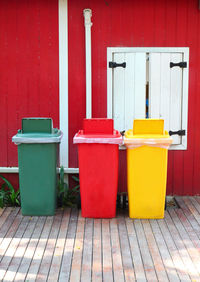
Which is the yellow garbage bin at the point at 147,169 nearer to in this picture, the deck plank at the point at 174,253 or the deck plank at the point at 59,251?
the deck plank at the point at 174,253

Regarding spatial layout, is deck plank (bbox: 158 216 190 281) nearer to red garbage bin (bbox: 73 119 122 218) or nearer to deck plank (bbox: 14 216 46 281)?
red garbage bin (bbox: 73 119 122 218)

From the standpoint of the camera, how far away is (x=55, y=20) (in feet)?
17.6

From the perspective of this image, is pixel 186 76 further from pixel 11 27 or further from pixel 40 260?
pixel 40 260

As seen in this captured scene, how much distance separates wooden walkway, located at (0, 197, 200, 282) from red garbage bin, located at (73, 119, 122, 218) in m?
0.17

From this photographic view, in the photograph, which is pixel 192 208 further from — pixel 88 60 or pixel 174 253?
pixel 88 60

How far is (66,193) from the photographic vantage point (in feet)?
17.4

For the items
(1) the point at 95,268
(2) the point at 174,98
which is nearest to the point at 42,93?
(2) the point at 174,98

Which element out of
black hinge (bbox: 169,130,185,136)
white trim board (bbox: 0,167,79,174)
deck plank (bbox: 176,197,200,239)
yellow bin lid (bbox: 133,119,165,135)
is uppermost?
yellow bin lid (bbox: 133,119,165,135)

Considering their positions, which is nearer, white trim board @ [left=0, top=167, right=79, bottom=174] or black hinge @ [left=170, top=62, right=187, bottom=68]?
black hinge @ [left=170, top=62, right=187, bottom=68]

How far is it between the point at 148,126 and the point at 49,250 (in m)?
1.89

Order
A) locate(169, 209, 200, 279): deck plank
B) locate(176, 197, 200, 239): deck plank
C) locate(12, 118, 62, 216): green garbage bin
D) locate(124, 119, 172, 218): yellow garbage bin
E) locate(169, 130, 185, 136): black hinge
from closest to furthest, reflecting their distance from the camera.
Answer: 1. locate(169, 209, 200, 279): deck plank
2. locate(176, 197, 200, 239): deck plank
3. locate(124, 119, 172, 218): yellow garbage bin
4. locate(12, 118, 62, 216): green garbage bin
5. locate(169, 130, 185, 136): black hinge

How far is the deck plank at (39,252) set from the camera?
10.7 ft

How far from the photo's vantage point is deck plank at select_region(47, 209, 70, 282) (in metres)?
3.27

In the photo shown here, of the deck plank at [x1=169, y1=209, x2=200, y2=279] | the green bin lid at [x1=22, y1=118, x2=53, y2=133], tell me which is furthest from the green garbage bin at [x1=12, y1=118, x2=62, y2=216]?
the deck plank at [x1=169, y1=209, x2=200, y2=279]
